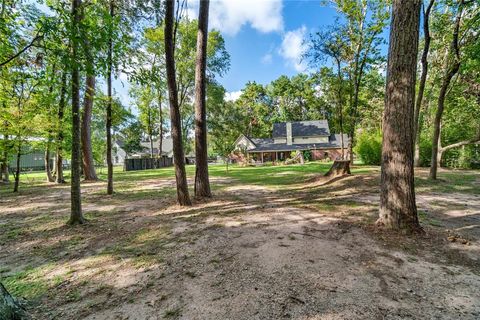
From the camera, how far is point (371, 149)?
64.4ft

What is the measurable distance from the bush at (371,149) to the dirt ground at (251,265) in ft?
48.0

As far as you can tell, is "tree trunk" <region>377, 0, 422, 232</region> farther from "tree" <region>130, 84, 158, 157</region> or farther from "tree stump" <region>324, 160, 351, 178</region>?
"tree" <region>130, 84, 158, 157</region>

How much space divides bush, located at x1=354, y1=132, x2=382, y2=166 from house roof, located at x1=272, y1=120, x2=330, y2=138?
15.3 metres

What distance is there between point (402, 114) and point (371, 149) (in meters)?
17.7

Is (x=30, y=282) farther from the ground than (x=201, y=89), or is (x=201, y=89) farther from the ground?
(x=201, y=89)

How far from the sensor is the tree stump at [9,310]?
6.53ft

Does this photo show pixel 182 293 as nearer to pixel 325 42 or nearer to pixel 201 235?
pixel 201 235

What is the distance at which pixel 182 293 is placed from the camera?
254 centimetres

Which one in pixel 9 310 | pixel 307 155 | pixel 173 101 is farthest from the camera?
pixel 307 155

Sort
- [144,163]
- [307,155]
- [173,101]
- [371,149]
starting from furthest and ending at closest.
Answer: [307,155] < [144,163] < [371,149] < [173,101]

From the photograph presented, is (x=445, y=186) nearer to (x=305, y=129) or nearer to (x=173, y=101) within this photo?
(x=173, y=101)

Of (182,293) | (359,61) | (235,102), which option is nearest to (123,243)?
(182,293)

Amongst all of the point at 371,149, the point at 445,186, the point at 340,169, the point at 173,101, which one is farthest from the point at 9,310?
the point at 371,149

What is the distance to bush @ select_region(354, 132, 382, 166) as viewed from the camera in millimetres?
19297
